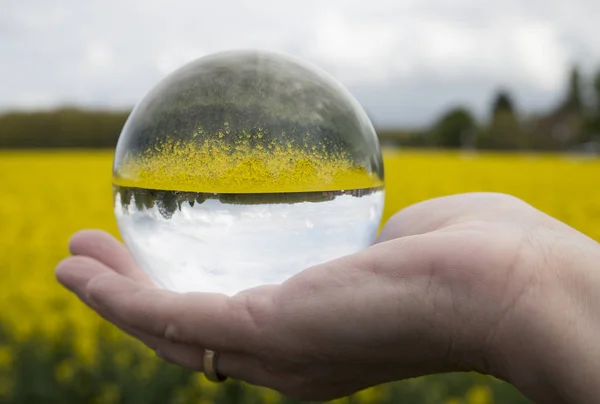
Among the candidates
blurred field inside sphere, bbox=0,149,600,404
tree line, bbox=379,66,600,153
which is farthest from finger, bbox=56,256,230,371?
tree line, bbox=379,66,600,153

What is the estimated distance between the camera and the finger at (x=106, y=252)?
7.63 ft

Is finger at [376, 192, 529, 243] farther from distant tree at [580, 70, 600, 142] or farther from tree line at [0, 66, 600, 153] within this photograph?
distant tree at [580, 70, 600, 142]

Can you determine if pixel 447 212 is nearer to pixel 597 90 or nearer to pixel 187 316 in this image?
pixel 187 316

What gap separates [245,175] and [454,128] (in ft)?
159

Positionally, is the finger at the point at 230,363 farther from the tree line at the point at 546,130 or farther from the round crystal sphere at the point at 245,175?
the tree line at the point at 546,130

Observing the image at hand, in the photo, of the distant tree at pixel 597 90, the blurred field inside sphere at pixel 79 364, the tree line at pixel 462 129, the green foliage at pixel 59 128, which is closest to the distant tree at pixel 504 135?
the tree line at pixel 462 129

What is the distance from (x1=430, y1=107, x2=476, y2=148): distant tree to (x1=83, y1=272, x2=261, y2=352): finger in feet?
148

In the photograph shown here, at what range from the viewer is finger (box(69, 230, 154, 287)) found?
232cm

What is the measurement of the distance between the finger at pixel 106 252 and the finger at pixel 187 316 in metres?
0.41

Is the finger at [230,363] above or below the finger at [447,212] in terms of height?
below

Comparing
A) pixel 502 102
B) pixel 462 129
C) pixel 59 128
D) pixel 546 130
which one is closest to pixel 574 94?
pixel 546 130

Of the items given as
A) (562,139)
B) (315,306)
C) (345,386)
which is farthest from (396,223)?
(562,139)

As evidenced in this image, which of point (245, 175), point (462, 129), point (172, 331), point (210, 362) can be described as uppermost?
point (245, 175)

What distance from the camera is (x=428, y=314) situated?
1603 mm
